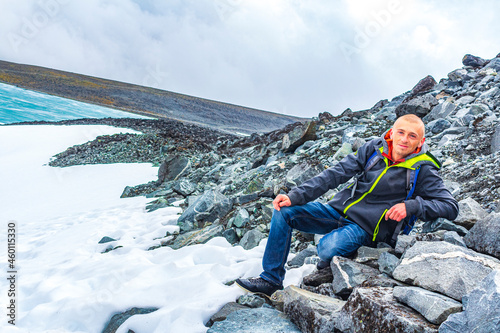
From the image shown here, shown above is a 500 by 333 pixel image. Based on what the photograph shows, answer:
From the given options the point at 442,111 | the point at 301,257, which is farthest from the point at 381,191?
the point at 442,111

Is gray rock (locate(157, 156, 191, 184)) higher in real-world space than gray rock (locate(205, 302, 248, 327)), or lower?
higher

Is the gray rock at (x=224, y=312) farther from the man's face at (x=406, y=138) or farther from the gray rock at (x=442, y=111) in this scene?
the gray rock at (x=442, y=111)

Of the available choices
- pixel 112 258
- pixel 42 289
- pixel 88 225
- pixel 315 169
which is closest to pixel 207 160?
pixel 88 225

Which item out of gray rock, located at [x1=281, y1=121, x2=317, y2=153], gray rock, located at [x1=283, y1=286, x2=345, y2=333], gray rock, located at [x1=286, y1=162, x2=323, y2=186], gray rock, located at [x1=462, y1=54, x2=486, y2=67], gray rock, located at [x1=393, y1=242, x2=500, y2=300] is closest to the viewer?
gray rock, located at [x1=393, y1=242, x2=500, y2=300]

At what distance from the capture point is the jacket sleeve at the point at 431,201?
259 centimetres

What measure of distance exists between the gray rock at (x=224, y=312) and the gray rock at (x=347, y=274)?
849 mm

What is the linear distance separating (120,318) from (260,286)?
1305 millimetres

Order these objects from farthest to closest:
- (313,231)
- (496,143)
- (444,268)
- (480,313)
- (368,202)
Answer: (496,143), (313,231), (368,202), (444,268), (480,313)

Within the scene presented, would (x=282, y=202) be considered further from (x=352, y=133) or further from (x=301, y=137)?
(x=301, y=137)

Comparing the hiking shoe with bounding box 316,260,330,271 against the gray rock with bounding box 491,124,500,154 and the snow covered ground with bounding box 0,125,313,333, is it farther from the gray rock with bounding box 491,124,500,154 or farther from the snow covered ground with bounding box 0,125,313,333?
the gray rock with bounding box 491,124,500,154

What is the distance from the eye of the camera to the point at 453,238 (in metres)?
2.50

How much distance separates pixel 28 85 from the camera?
134 feet

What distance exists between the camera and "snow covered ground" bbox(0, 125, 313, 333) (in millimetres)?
2826

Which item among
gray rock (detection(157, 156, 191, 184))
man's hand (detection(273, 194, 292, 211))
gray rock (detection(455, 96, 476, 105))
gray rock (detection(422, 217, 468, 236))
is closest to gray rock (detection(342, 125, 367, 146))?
gray rock (detection(455, 96, 476, 105))
